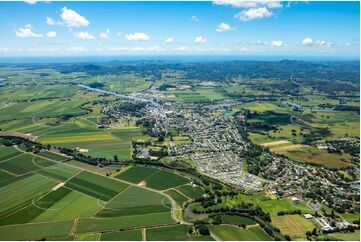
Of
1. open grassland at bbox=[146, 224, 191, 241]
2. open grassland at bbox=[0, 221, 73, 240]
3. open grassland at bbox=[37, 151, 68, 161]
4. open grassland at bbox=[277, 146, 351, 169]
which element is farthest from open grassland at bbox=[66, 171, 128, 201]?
open grassland at bbox=[277, 146, 351, 169]

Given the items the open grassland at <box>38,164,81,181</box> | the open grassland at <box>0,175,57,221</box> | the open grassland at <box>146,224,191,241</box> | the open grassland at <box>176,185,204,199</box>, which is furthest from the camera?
the open grassland at <box>38,164,81,181</box>

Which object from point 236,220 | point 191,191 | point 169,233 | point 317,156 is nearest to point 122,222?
point 169,233

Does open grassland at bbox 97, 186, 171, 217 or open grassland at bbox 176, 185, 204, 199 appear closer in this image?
open grassland at bbox 97, 186, 171, 217

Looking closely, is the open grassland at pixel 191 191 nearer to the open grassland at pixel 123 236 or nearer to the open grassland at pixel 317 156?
the open grassland at pixel 123 236

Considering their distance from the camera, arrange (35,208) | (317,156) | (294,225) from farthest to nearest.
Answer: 1. (317,156)
2. (35,208)
3. (294,225)

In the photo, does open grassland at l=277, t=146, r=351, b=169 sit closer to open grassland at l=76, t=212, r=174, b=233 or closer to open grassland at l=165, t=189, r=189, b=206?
open grassland at l=165, t=189, r=189, b=206

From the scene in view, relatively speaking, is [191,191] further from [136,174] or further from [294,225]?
[294,225]

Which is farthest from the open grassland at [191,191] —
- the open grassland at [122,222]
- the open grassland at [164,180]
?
the open grassland at [122,222]
